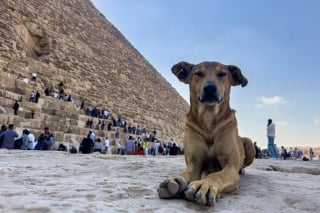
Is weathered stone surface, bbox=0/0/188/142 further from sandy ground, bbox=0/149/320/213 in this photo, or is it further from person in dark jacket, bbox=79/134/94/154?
sandy ground, bbox=0/149/320/213

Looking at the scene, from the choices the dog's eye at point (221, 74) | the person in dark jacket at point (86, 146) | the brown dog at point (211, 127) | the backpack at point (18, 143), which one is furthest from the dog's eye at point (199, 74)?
the person in dark jacket at point (86, 146)

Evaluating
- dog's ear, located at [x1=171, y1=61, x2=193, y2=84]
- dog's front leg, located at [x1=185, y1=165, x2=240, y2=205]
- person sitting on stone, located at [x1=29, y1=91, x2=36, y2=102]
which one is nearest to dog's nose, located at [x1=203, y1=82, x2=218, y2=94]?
dog's ear, located at [x1=171, y1=61, x2=193, y2=84]

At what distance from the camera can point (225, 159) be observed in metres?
1.85

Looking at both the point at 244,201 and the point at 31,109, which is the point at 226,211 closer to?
the point at 244,201

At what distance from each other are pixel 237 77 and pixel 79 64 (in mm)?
20127

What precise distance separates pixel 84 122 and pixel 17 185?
35.8 feet

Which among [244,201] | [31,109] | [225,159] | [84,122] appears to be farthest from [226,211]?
[84,122]

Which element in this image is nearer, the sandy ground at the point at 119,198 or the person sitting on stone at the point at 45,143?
the sandy ground at the point at 119,198

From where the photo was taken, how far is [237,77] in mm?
2125

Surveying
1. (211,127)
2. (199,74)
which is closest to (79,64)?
(199,74)

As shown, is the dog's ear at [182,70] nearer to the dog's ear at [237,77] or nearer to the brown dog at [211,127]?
the brown dog at [211,127]

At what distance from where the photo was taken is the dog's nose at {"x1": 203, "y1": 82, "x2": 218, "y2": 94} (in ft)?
5.65

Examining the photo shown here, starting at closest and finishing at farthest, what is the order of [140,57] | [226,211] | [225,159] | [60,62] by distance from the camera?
[226,211] → [225,159] → [60,62] → [140,57]

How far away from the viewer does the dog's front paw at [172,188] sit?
1284mm
